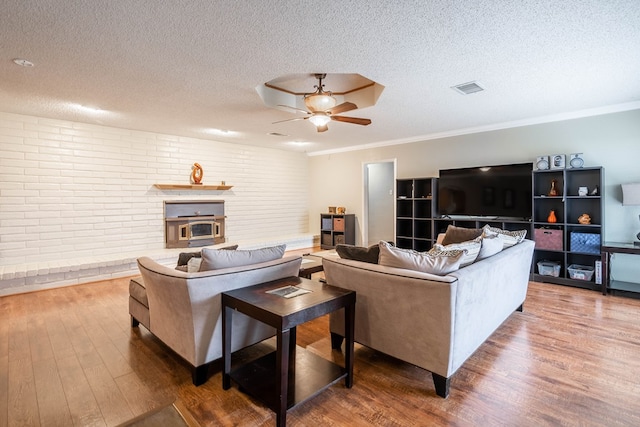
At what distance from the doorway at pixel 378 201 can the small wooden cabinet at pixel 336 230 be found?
0.29m

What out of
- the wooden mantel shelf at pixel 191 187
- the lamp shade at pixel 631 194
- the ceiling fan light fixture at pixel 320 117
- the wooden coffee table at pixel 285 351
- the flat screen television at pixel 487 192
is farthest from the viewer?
the wooden mantel shelf at pixel 191 187

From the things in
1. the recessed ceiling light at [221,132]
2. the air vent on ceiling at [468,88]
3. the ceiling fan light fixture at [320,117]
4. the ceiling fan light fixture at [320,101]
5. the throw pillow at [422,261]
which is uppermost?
the recessed ceiling light at [221,132]

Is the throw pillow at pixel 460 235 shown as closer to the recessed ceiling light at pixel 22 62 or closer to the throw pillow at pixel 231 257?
the throw pillow at pixel 231 257

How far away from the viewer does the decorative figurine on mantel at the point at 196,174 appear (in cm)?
628

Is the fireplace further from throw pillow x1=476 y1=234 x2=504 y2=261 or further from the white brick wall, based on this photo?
throw pillow x1=476 y1=234 x2=504 y2=261

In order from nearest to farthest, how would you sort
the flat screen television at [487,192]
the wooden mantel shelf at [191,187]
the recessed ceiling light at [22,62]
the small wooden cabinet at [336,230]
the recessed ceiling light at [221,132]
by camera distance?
the recessed ceiling light at [22,62], the flat screen television at [487,192], the recessed ceiling light at [221,132], the wooden mantel shelf at [191,187], the small wooden cabinet at [336,230]

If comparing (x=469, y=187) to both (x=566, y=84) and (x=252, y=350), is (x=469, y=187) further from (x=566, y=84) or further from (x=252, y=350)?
(x=252, y=350)

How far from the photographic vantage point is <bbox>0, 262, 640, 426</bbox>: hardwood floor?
183 centimetres

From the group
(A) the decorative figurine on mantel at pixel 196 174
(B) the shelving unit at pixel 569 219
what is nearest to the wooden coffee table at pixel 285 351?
(B) the shelving unit at pixel 569 219

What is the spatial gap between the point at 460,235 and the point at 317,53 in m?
2.64

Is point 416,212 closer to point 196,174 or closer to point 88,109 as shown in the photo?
point 196,174

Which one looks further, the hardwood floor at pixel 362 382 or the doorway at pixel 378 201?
the doorway at pixel 378 201

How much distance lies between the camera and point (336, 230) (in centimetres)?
732

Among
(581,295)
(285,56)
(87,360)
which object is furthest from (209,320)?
(581,295)
